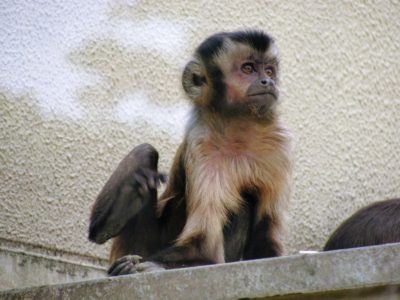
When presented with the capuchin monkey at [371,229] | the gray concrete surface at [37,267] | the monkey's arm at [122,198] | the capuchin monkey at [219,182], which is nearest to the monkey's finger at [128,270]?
the capuchin monkey at [219,182]

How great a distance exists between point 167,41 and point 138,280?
9.60ft

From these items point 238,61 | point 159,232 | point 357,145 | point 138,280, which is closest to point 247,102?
point 238,61

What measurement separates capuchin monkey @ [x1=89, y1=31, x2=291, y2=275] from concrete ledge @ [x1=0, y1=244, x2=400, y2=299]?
2.95 feet

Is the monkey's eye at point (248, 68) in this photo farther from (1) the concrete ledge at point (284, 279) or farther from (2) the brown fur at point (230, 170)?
(1) the concrete ledge at point (284, 279)

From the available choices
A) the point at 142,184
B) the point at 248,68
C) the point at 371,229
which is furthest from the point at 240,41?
the point at 371,229

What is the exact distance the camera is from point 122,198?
15.0ft

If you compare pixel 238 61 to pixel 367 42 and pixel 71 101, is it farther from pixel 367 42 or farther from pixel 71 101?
pixel 367 42

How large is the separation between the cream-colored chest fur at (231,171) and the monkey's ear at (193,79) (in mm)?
282

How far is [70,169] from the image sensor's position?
5891mm

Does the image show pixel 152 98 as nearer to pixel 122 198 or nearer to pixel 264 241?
pixel 122 198

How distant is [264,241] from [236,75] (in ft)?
2.83

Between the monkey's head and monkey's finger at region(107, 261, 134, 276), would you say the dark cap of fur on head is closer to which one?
the monkey's head

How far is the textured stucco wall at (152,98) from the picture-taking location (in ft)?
19.2

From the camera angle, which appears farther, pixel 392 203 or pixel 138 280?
pixel 392 203
